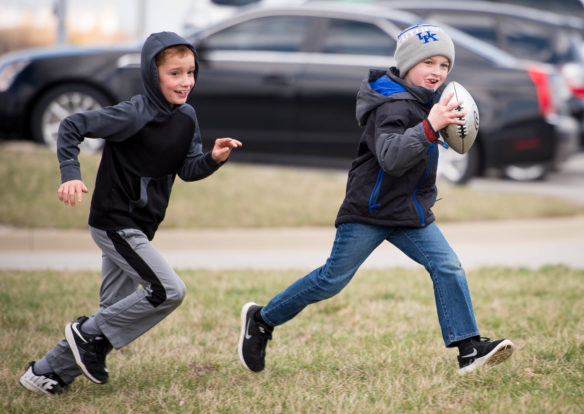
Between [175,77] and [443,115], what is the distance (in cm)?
106

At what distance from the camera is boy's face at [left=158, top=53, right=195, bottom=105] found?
3572 mm

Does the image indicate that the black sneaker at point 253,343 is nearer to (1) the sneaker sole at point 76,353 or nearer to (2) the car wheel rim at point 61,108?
(1) the sneaker sole at point 76,353

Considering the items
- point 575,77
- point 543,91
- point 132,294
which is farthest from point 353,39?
point 132,294

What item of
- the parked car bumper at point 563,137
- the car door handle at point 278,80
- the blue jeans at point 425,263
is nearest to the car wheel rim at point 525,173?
the parked car bumper at point 563,137

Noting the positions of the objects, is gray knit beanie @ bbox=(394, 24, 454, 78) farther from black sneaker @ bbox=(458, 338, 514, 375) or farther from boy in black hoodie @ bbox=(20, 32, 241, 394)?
black sneaker @ bbox=(458, 338, 514, 375)

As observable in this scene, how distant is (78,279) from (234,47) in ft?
14.1

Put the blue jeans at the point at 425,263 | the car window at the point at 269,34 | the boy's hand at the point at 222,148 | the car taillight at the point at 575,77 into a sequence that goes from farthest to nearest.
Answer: the car taillight at the point at 575,77 → the car window at the point at 269,34 → the blue jeans at the point at 425,263 → the boy's hand at the point at 222,148

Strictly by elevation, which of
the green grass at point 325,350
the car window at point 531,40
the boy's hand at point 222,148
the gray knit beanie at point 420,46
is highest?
the gray knit beanie at point 420,46

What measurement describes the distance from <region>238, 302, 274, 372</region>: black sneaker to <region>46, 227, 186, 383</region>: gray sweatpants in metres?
0.43

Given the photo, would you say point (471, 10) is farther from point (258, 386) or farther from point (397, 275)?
point (258, 386)

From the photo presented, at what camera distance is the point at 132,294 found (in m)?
3.66

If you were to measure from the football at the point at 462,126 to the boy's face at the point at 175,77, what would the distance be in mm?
1016

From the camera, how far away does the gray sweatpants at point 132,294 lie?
11.8 ft

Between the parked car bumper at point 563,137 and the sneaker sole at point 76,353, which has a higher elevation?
the sneaker sole at point 76,353
